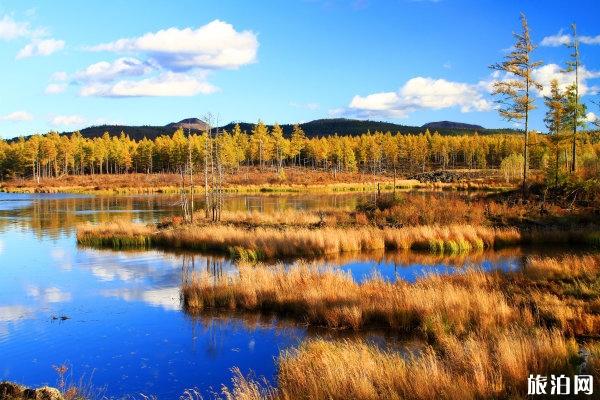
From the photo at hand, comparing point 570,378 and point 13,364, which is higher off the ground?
point 570,378

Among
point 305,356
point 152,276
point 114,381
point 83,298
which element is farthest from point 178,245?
point 305,356

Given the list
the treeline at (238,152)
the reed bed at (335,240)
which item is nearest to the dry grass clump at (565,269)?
the reed bed at (335,240)

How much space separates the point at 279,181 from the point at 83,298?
8052 centimetres

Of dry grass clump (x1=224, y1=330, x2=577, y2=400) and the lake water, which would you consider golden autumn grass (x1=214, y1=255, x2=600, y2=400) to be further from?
the lake water

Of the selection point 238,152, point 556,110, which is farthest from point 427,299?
point 238,152

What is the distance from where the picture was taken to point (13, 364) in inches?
482

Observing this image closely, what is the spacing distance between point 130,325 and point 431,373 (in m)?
10.3

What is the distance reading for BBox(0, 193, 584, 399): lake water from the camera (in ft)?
38.1

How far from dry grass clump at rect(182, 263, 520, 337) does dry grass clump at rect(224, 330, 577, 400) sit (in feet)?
8.95

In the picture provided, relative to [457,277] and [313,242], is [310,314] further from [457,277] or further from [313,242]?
[313,242]

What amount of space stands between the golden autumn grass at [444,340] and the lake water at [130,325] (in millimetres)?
1288

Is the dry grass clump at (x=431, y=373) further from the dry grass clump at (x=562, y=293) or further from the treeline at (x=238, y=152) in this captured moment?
the treeline at (x=238, y=152)

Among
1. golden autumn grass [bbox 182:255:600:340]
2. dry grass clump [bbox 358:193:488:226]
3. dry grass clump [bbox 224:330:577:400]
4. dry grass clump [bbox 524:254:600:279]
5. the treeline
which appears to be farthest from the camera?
the treeline

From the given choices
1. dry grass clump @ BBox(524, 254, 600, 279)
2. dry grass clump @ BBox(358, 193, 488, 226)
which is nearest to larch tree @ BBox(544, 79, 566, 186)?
dry grass clump @ BBox(358, 193, 488, 226)
